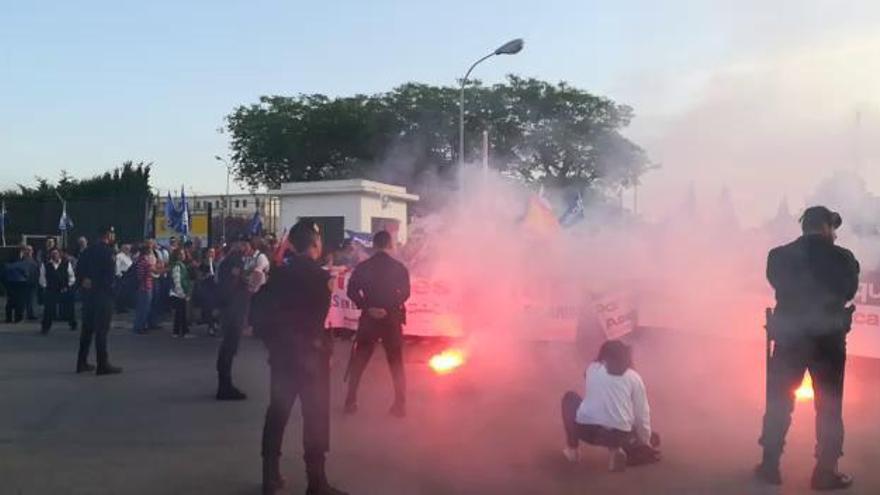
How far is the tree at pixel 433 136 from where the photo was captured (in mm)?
13602

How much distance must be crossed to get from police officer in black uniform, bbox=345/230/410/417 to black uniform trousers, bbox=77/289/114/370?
365 centimetres

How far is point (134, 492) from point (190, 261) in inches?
458

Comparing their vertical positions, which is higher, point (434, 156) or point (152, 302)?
point (434, 156)

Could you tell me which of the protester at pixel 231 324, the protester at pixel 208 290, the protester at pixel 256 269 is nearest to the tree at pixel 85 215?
the protester at pixel 208 290

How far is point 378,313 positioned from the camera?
7.50m

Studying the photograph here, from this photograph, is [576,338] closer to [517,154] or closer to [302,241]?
[302,241]

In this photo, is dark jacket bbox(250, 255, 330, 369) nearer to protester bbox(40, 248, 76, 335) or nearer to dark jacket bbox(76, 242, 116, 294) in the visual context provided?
dark jacket bbox(76, 242, 116, 294)

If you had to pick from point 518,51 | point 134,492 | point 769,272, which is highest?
point 518,51

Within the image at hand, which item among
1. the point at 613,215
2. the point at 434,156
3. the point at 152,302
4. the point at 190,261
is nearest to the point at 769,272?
the point at 613,215

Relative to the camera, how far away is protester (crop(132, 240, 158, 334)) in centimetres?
1425

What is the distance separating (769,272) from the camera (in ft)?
19.1

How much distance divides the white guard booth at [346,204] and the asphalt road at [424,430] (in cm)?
1387

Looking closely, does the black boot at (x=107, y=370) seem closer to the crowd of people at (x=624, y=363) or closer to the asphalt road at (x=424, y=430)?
the asphalt road at (x=424, y=430)

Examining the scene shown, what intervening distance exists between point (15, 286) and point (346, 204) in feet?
34.1
